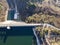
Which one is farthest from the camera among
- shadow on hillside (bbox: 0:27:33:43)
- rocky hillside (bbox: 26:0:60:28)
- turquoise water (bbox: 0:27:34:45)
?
rocky hillside (bbox: 26:0:60:28)

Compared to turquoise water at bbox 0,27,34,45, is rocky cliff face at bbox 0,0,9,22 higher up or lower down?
higher up

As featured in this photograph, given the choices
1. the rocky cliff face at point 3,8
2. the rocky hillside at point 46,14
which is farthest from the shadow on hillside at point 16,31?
the rocky cliff face at point 3,8

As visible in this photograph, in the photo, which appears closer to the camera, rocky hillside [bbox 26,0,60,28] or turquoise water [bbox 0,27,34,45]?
turquoise water [bbox 0,27,34,45]

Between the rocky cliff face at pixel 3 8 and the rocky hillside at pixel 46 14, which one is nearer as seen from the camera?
the rocky hillside at pixel 46 14

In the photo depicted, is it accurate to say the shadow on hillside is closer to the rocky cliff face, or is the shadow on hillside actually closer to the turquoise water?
the turquoise water

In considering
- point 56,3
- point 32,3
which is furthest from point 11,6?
point 56,3

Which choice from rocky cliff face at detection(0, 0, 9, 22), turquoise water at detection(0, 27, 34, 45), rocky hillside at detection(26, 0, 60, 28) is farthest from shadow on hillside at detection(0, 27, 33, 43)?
rocky cliff face at detection(0, 0, 9, 22)

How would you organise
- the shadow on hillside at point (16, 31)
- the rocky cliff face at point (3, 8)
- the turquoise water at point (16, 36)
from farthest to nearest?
the rocky cliff face at point (3, 8)
the shadow on hillside at point (16, 31)
the turquoise water at point (16, 36)

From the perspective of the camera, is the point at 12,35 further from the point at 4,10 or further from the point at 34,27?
the point at 4,10

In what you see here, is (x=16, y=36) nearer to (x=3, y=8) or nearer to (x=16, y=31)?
(x=16, y=31)

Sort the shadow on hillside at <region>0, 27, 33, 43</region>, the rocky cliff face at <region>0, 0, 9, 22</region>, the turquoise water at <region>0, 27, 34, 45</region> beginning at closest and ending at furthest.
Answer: the turquoise water at <region>0, 27, 34, 45</region>
the shadow on hillside at <region>0, 27, 33, 43</region>
the rocky cliff face at <region>0, 0, 9, 22</region>

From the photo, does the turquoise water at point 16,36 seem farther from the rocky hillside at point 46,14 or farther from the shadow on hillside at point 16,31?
the rocky hillside at point 46,14
